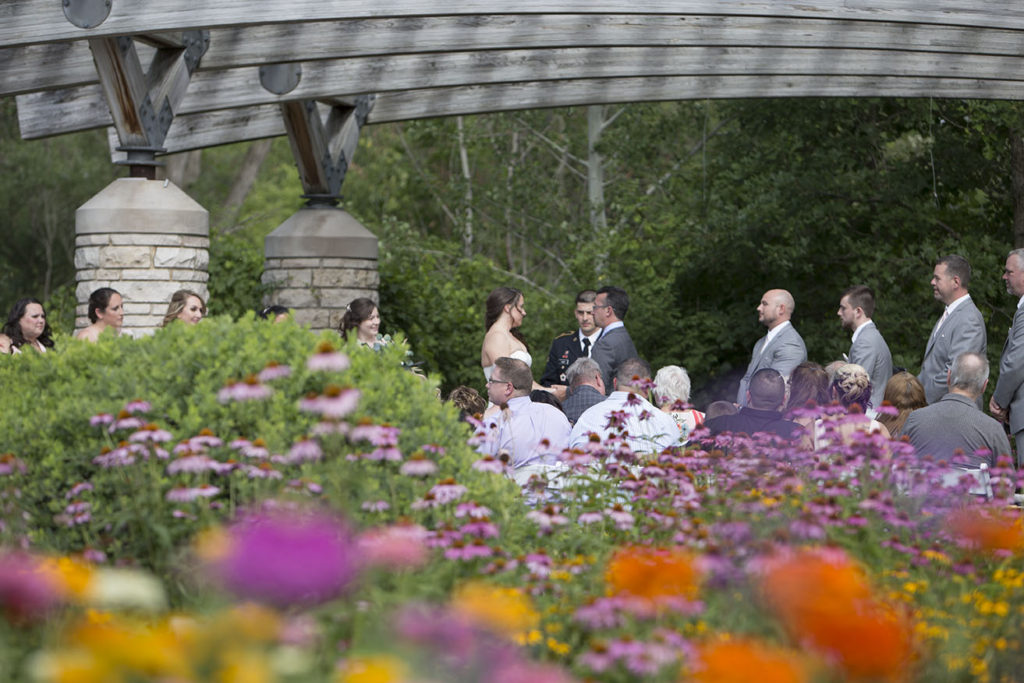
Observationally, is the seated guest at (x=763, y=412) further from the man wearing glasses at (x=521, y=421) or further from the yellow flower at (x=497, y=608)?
the yellow flower at (x=497, y=608)

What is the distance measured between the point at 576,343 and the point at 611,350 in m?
0.63

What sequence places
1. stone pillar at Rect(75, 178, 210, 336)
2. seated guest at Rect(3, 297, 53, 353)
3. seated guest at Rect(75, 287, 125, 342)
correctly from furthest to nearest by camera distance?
stone pillar at Rect(75, 178, 210, 336), seated guest at Rect(3, 297, 53, 353), seated guest at Rect(75, 287, 125, 342)

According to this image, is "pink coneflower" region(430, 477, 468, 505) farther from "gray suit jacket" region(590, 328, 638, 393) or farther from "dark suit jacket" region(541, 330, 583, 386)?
"dark suit jacket" region(541, 330, 583, 386)

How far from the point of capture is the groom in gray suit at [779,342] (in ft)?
25.4

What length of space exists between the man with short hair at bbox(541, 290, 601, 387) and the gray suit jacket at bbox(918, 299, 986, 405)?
228cm

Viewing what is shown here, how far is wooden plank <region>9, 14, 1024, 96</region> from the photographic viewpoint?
8945 millimetres

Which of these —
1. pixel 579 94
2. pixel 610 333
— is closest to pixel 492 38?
pixel 610 333

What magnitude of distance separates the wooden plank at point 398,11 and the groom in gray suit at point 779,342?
2001 millimetres

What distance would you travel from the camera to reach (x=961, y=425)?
18.9ft

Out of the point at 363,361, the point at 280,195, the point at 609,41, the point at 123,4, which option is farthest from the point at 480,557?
the point at 280,195

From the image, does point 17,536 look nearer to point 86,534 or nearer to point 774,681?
point 86,534

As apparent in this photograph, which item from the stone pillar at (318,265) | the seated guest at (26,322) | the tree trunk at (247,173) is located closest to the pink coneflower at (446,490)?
the seated guest at (26,322)

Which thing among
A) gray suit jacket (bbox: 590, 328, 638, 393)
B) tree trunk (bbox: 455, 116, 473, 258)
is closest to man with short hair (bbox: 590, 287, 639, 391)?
gray suit jacket (bbox: 590, 328, 638, 393)

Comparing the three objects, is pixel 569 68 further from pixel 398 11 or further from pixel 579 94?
pixel 398 11
